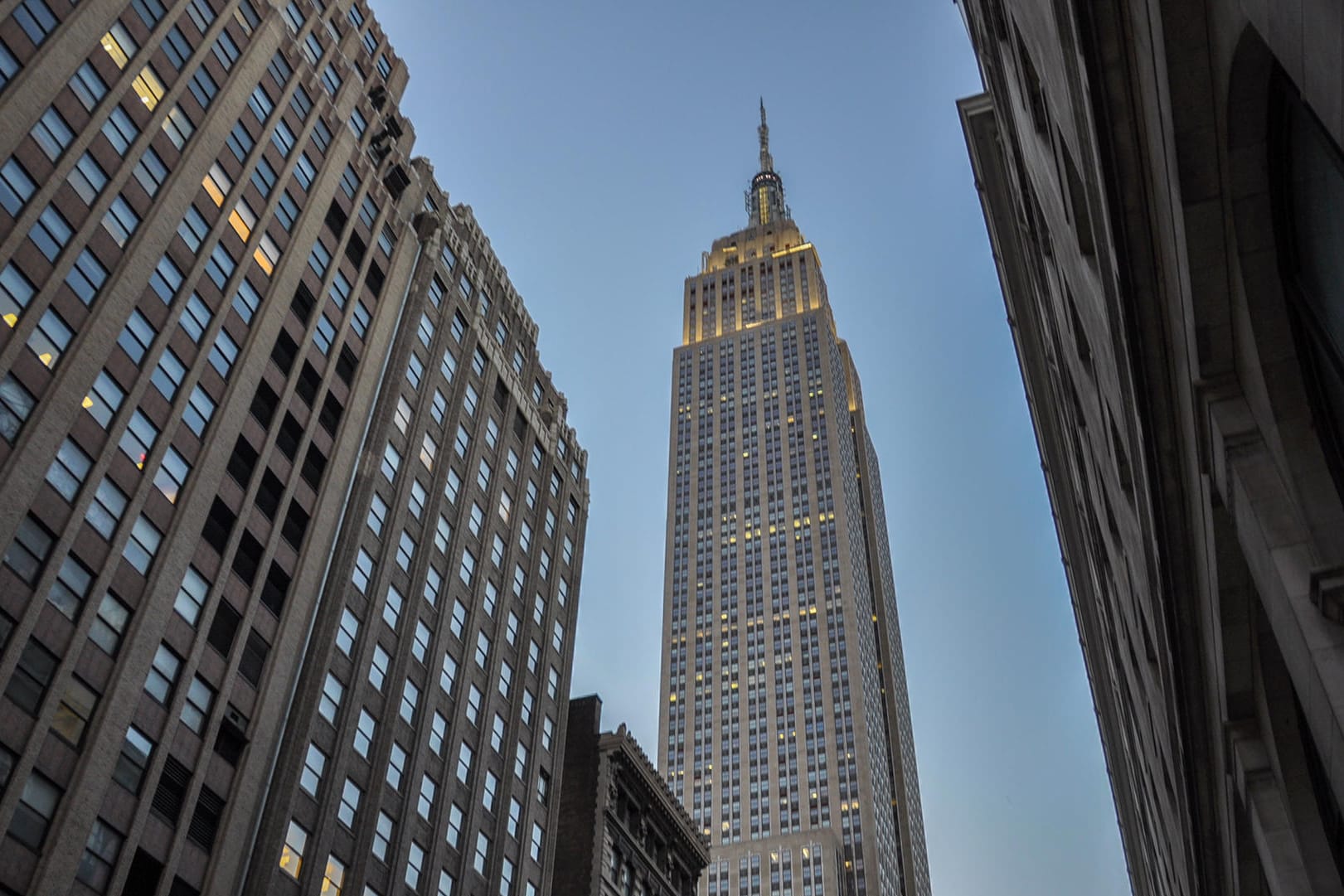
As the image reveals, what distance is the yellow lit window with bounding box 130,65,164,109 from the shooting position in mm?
47844

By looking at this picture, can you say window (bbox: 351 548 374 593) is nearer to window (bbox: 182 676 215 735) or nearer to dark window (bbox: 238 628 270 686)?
dark window (bbox: 238 628 270 686)

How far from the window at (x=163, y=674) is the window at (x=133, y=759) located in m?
1.60

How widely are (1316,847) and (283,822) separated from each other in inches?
1488

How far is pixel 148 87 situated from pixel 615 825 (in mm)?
50927

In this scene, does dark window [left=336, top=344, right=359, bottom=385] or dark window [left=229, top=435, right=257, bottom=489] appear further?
Result: dark window [left=336, top=344, right=359, bottom=385]

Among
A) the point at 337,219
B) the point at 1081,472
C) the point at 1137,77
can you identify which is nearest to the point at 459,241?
the point at 337,219

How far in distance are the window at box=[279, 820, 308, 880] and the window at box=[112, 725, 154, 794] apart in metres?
7.41

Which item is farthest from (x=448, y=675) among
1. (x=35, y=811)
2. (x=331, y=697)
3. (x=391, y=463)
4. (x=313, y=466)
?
(x=35, y=811)

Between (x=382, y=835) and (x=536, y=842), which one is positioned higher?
(x=536, y=842)

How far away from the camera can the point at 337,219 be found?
200ft

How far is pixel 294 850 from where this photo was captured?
45781 mm

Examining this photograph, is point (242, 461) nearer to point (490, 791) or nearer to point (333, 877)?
point (333, 877)

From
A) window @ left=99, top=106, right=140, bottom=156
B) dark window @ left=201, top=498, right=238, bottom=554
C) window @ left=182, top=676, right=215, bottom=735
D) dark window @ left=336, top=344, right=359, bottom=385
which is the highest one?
dark window @ left=336, top=344, right=359, bottom=385

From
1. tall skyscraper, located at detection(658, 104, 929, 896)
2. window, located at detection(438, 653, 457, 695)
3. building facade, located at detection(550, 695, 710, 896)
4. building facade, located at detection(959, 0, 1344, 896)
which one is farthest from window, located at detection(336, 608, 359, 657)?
tall skyscraper, located at detection(658, 104, 929, 896)
